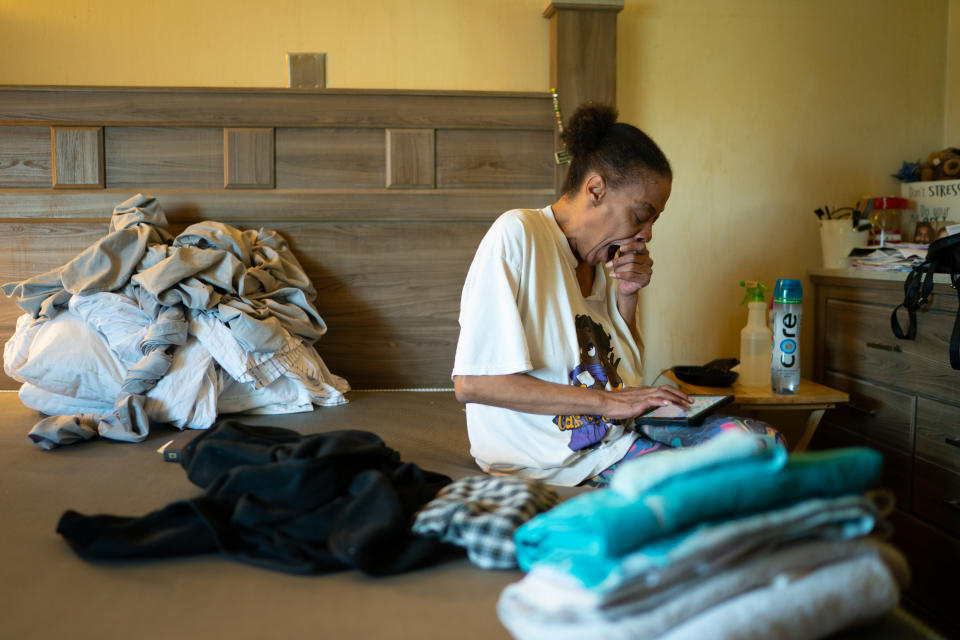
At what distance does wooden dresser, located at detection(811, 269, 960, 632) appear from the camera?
6.33 ft

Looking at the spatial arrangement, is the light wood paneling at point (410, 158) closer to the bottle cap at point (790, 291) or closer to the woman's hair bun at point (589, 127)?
the woman's hair bun at point (589, 127)

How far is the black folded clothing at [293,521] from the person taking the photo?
88cm

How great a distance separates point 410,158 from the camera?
7.80 ft

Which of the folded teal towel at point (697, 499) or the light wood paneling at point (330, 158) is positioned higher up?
the light wood paneling at point (330, 158)

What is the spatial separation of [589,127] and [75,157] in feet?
5.22

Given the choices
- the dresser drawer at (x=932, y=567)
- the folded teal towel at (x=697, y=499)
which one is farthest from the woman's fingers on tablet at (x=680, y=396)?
the dresser drawer at (x=932, y=567)

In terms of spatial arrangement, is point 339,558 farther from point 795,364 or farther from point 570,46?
point 570,46

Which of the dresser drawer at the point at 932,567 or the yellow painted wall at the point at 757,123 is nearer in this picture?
the dresser drawer at the point at 932,567

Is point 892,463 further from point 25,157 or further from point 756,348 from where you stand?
point 25,157

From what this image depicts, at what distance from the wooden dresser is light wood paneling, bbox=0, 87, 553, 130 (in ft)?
3.69

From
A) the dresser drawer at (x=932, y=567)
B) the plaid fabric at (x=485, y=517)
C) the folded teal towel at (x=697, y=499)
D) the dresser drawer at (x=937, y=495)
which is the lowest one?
the dresser drawer at (x=932, y=567)

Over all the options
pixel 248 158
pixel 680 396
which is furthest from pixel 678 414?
pixel 248 158

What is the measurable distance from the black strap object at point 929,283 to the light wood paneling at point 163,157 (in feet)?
6.48

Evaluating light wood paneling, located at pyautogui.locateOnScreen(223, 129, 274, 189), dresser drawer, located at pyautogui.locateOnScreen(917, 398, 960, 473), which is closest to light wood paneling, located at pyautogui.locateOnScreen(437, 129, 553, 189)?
light wood paneling, located at pyautogui.locateOnScreen(223, 129, 274, 189)
